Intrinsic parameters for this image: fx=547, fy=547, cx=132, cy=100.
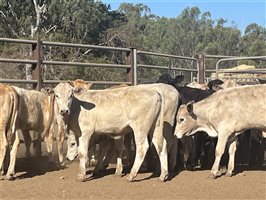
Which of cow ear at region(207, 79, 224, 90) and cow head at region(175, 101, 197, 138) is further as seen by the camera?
cow ear at region(207, 79, 224, 90)

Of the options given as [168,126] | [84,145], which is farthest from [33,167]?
[168,126]

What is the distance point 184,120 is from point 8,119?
8.34 ft

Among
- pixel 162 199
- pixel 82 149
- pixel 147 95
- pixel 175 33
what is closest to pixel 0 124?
pixel 82 149

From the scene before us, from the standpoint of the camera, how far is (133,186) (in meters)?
7.12

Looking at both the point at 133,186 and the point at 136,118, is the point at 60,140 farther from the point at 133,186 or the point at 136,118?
the point at 133,186

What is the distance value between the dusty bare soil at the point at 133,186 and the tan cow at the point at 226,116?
0.41m

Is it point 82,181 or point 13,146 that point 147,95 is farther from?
point 13,146

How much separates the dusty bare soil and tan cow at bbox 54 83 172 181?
0.96 feet

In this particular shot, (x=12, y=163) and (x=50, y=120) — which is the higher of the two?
(x=50, y=120)

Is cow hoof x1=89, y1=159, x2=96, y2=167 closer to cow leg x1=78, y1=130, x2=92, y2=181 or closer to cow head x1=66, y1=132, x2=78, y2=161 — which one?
cow head x1=66, y1=132, x2=78, y2=161

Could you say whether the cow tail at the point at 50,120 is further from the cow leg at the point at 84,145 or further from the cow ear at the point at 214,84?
the cow ear at the point at 214,84

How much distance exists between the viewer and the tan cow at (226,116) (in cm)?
775

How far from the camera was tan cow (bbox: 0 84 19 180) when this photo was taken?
295 inches

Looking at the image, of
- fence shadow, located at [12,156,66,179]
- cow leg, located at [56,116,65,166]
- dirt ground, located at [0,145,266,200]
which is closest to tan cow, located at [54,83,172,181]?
dirt ground, located at [0,145,266,200]
